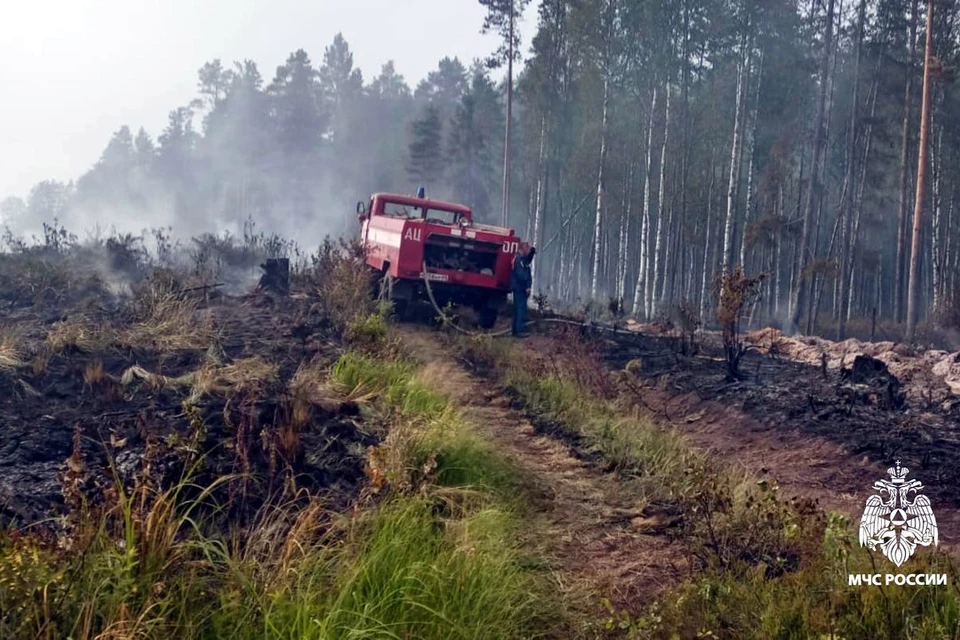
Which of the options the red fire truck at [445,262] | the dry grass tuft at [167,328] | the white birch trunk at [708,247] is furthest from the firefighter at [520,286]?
the white birch trunk at [708,247]

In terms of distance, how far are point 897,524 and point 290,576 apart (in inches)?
122

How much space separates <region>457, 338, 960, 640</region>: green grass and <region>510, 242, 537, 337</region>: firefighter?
8375 mm

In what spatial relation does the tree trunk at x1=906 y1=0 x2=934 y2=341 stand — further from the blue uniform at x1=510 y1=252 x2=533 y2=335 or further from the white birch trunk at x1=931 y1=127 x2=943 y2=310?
the blue uniform at x1=510 y1=252 x2=533 y2=335

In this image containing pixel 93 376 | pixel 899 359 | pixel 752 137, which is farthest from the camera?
pixel 752 137

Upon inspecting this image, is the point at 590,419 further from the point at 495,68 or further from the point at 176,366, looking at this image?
the point at 495,68

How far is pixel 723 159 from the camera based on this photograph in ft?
129

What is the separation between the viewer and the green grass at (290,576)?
3037 mm

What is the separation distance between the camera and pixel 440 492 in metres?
5.07

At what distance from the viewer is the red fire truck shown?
14633mm

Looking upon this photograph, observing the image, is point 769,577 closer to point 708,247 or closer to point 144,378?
point 144,378

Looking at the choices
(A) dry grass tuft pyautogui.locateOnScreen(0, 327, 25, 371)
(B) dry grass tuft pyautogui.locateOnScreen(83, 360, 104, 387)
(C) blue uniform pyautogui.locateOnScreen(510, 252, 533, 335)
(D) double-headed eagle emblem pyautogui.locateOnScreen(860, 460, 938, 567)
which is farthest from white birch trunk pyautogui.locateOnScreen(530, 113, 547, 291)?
(D) double-headed eagle emblem pyautogui.locateOnScreen(860, 460, 938, 567)

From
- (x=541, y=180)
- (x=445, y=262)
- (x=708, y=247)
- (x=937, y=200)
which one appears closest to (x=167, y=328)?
(x=445, y=262)

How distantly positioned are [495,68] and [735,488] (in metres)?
33.0

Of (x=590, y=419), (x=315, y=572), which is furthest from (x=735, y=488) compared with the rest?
(x=315, y=572)
